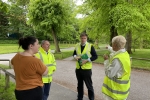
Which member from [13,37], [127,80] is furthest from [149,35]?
[13,37]

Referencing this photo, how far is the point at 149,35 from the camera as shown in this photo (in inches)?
786

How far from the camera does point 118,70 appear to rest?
3.85 m

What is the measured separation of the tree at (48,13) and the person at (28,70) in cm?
2212

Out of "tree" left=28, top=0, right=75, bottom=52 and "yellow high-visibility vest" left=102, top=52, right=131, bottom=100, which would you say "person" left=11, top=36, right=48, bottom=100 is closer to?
"yellow high-visibility vest" left=102, top=52, right=131, bottom=100

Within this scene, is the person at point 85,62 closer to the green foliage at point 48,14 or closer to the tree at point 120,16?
the tree at point 120,16

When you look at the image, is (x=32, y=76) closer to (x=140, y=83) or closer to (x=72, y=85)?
(x=72, y=85)

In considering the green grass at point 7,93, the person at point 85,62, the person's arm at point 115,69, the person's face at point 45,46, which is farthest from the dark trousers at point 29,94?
the green grass at point 7,93

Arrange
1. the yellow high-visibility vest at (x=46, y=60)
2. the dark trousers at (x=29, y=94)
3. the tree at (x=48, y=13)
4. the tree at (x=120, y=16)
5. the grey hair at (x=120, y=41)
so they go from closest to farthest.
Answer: the dark trousers at (x=29, y=94), the grey hair at (x=120, y=41), the yellow high-visibility vest at (x=46, y=60), the tree at (x=120, y=16), the tree at (x=48, y=13)

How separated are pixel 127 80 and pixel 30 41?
6.61 feet

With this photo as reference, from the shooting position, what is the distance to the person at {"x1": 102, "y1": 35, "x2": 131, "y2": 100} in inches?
151

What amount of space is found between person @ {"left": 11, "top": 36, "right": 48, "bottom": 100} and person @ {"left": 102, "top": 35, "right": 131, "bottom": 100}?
1284 mm

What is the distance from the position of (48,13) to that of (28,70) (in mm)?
22722

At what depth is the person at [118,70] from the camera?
3.83 m

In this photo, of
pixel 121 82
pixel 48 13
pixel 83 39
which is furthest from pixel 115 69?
pixel 48 13
